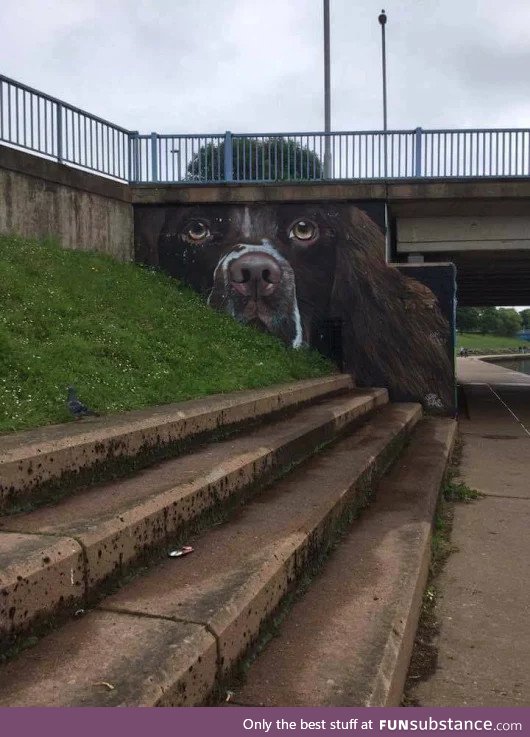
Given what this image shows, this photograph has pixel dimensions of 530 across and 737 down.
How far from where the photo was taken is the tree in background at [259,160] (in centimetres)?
1306

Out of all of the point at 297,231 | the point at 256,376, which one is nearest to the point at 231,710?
the point at 256,376

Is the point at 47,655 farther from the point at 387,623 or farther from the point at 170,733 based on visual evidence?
the point at 387,623

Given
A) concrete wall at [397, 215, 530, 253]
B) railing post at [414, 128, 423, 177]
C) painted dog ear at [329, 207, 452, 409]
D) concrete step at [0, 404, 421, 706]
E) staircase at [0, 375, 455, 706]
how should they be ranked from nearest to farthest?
1. concrete step at [0, 404, 421, 706]
2. staircase at [0, 375, 455, 706]
3. painted dog ear at [329, 207, 452, 409]
4. railing post at [414, 128, 423, 177]
5. concrete wall at [397, 215, 530, 253]

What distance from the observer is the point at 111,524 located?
10.5 feet

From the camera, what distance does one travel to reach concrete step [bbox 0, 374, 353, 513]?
357cm

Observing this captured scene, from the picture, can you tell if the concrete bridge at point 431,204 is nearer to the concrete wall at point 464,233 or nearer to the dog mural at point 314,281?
the concrete wall at point 464,233

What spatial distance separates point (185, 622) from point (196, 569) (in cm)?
65

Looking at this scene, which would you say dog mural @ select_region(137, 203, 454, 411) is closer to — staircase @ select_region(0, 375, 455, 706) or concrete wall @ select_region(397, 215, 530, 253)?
concrete wall @ select_region(397, 215, 530, 253)

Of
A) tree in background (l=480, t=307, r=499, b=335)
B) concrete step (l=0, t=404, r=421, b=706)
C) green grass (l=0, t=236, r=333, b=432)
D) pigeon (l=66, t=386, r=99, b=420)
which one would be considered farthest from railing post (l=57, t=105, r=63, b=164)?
tree in background (l=480, t=307, r=499, b=335)

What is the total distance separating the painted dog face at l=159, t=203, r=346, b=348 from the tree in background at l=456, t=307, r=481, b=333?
306ft

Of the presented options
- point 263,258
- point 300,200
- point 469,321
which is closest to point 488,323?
point 469,321

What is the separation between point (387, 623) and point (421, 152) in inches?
446

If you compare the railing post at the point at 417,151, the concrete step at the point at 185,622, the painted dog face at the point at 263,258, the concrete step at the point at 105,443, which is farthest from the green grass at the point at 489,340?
the concrete step at the point at 185,622

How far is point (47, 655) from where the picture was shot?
2445mm
